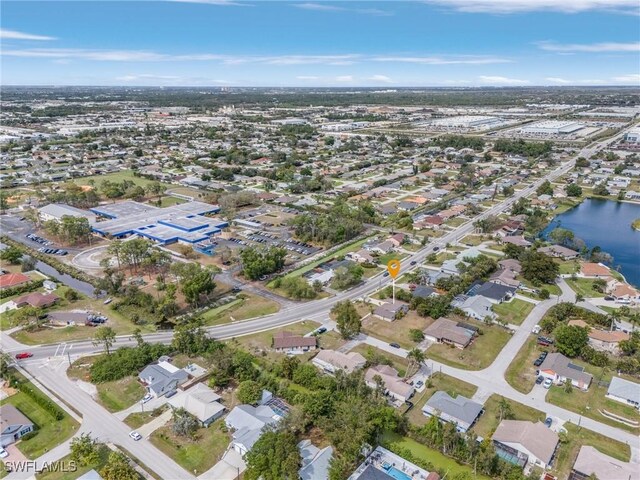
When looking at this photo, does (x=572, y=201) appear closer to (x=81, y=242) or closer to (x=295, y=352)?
(x=295, y=352)

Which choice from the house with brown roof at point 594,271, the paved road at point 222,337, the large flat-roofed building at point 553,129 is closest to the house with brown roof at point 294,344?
the paved road at point 222,337

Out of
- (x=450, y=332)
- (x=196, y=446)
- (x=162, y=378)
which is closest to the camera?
(x=196, y=446)

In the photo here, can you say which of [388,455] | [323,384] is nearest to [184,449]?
[323,384]

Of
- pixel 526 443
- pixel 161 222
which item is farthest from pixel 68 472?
pixel 161 222

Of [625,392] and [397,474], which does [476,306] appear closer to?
Result: [625,392]

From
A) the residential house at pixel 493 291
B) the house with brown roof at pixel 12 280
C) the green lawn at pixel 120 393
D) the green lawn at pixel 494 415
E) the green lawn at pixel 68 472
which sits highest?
the residential house at pixel 493 291

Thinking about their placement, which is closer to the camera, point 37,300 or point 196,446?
point 196,446

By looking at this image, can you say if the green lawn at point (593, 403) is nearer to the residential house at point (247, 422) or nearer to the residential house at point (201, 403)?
the residential house at point (247, 422)
